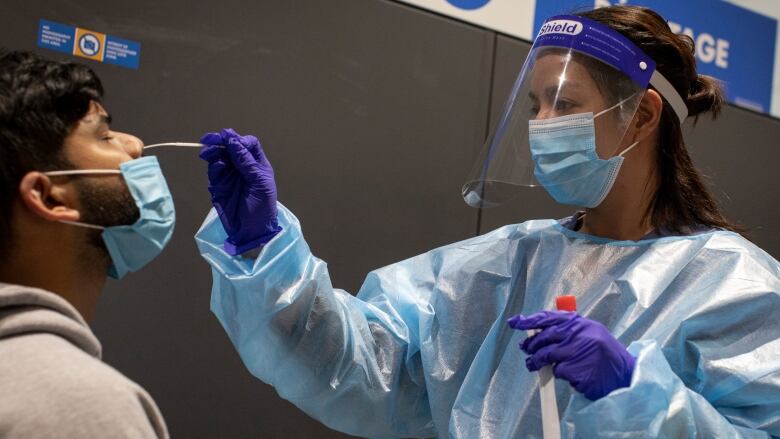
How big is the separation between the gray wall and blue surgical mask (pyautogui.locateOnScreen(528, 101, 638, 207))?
0.62 metres

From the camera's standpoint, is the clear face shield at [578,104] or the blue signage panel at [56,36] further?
the blue signage panel at [56,36]

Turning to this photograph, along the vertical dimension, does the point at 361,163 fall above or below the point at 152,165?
below

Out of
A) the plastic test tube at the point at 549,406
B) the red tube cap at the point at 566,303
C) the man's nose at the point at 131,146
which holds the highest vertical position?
the man's nose at the point at 131,146

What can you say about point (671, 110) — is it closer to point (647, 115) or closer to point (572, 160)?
point (647, 115)

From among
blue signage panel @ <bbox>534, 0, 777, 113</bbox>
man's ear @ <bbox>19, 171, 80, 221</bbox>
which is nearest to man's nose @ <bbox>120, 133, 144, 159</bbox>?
man's ear @ <bbox>19, 171, 80, 221</bbox>

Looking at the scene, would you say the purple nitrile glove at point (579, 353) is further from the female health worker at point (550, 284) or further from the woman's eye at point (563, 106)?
the woman's eye at point (563, 106)

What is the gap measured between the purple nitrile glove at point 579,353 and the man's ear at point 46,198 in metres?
0.58

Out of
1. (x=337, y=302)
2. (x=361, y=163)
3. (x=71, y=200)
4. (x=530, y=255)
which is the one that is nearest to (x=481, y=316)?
(x=530, y=255)

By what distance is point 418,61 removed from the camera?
204 cm

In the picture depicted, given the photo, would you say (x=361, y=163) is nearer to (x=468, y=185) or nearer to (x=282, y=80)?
(x=282, y=80)

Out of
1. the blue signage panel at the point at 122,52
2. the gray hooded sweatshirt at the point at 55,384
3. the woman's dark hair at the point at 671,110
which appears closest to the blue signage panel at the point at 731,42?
the woman's dark hair at the point at 671,110

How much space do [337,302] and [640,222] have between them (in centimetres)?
52

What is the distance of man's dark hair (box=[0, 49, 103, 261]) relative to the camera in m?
0.95

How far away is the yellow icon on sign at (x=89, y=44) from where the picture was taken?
1643 mm
